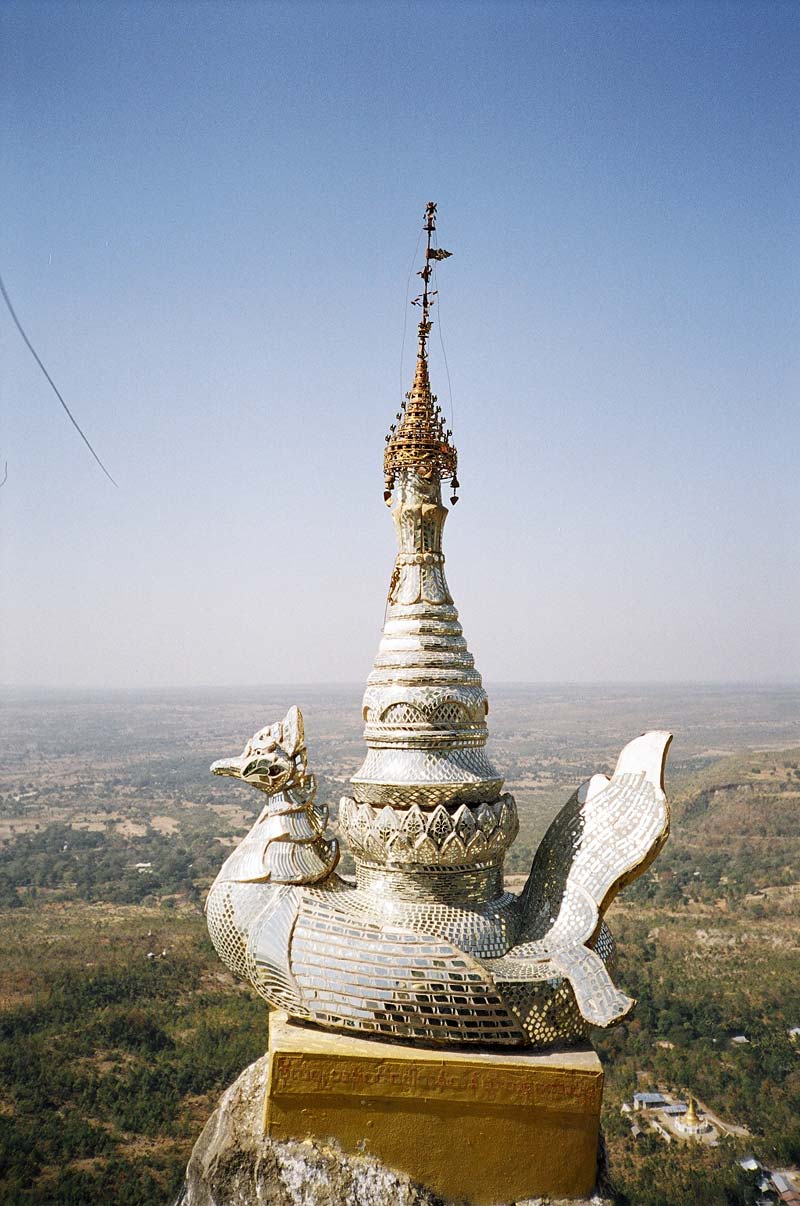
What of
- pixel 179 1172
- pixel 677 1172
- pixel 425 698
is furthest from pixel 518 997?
pixel 677 1172

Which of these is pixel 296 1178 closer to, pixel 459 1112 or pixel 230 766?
pixel 459 1112

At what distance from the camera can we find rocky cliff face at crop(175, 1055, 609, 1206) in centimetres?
514

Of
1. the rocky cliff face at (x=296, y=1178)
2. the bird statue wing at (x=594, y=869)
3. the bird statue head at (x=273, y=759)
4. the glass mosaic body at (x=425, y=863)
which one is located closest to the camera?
the rocky cliff face at (x=296, y=1178)

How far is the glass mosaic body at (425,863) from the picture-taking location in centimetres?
536

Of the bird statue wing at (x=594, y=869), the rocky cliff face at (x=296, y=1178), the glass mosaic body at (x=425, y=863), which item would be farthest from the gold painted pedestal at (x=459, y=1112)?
the bird statue wing at (x=594, y=869)

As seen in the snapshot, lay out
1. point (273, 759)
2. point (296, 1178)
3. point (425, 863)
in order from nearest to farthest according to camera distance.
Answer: point (296, 1178)
point (425, 863)
point (273, 759)

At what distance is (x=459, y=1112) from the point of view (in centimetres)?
524

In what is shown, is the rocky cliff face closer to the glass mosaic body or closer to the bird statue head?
the glass mosaic body

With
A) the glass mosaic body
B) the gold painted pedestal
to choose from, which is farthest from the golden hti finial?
the gold painted pedestal

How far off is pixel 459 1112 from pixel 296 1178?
40.6 inches

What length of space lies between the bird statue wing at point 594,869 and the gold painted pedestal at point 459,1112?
500mm

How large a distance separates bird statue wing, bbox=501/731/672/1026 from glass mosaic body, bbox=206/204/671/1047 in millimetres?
12

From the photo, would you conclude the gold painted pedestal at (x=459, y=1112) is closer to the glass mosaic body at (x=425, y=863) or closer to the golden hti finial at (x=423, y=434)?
the glass mosaic body at (x=425, y=863)

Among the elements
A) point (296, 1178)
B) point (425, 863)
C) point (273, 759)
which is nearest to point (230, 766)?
point (273, 759)
